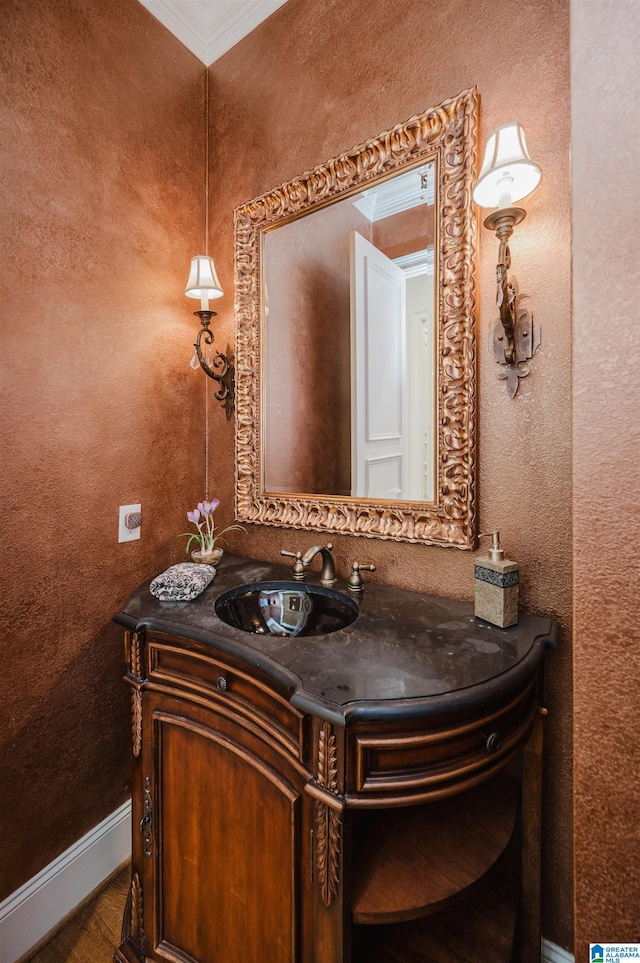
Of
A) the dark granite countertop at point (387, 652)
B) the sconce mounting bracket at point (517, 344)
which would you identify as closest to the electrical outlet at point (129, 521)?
the dark granite countertop at point (387, 652)

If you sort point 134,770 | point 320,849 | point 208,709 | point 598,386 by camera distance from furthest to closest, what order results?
1. point 134,770
2. point 208,709
3. point 320,849
4. point 598,386

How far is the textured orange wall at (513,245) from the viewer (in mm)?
1006

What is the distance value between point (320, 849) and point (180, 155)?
2.15m

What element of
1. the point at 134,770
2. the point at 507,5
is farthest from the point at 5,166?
the point at 134,770

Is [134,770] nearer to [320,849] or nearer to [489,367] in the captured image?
[320,849]

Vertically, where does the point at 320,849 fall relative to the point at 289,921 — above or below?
above

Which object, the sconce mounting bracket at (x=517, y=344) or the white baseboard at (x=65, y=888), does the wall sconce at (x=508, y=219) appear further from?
the white baseboard at (x=65, y=888)

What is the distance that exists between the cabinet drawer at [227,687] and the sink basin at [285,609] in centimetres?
18

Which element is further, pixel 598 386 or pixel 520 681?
pixel 520 681

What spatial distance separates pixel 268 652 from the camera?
33.4 inches

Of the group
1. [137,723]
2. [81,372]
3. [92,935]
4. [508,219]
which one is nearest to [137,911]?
[92,935]

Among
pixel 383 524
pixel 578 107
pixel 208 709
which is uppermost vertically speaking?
pixel 578 107

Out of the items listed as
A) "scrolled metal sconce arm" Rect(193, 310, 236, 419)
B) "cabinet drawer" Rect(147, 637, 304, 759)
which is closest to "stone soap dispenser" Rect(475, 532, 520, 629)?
"cabinet drawer" Rect(147, 637, 304, 759)

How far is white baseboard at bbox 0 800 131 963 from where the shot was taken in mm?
1172
